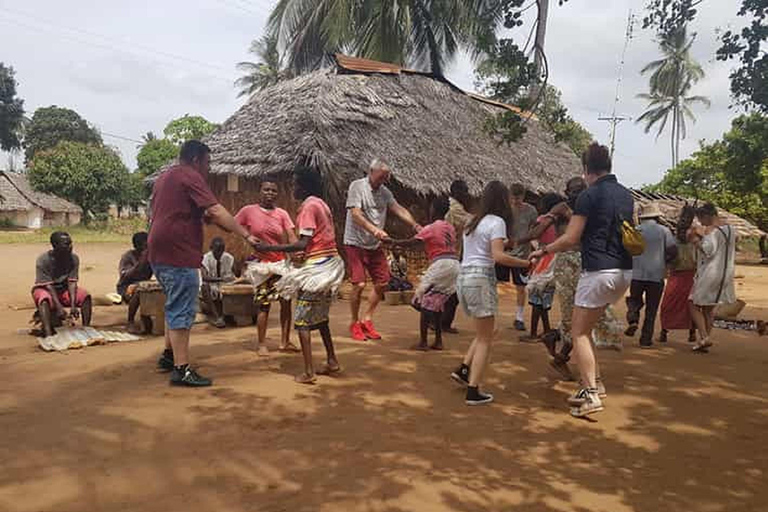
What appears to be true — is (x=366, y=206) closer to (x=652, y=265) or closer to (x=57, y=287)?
(x=652, y=265)

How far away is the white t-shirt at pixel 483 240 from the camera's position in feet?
13.1

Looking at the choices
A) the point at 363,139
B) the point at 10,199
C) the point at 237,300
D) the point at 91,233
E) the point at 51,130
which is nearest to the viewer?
the point at 237,300

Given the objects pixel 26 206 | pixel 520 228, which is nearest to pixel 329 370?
pixel 520 228

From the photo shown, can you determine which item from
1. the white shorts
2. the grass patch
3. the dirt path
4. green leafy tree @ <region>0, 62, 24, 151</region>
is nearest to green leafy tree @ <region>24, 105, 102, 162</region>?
green leafy tree @ <region>0, 62, 24, 151</region>

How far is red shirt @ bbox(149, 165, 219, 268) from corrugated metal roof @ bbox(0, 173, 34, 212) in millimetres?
37762

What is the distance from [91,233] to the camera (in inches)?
1223

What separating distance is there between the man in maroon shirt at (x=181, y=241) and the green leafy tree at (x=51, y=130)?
49428 mm

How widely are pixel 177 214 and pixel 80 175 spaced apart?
31976mm

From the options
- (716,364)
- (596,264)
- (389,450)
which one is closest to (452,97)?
(716,364)

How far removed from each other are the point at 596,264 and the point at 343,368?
2.24m

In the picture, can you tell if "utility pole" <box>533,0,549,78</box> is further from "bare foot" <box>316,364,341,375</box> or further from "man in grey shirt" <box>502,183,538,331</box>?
"bare foot" <box>316,364,341,375</box>

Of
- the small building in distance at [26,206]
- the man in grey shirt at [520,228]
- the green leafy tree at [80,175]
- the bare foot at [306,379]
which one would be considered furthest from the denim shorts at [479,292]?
the small building in distance at [26,206]

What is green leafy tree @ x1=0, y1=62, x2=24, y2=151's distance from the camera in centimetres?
3950

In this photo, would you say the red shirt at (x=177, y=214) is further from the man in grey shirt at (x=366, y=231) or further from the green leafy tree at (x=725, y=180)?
the green leafy tree at (x=725, y=180)
